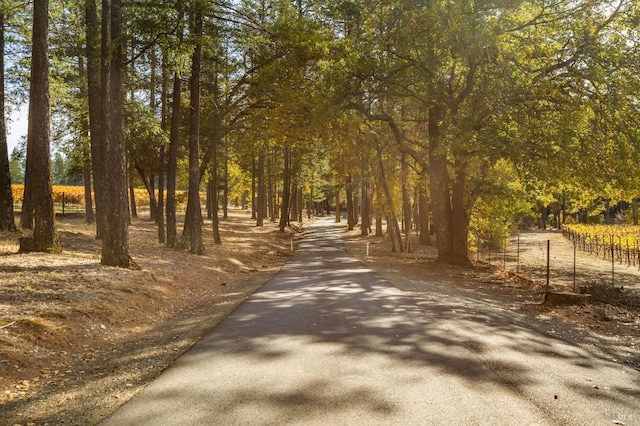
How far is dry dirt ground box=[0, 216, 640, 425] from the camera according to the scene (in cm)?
554

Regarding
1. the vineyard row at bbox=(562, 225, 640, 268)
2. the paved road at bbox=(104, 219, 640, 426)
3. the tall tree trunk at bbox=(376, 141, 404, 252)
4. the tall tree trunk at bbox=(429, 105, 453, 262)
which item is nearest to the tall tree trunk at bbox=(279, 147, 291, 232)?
the tall tree trunk at bbox=(376, 141, 404, 252)

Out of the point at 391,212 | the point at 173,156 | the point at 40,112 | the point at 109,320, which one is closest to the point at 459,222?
the point at 391,212

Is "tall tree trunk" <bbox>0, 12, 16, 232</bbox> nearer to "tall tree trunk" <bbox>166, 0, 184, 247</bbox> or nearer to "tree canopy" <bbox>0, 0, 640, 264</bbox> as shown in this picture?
"tree canopy" <bbox>0, 0, 640, 264</bbox>

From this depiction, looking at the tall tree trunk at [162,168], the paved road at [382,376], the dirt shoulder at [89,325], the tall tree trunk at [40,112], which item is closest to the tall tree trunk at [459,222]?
the dirt shoulder at [89,325]

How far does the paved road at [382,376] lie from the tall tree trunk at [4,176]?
42.2 feet

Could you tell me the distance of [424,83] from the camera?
65.0ft

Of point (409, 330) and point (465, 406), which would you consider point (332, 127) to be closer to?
point (409, 330)

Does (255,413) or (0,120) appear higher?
(0,120)

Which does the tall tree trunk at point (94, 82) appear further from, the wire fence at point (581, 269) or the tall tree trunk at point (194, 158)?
the wire fence at point (581, 269)

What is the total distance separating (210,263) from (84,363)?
1208 cm

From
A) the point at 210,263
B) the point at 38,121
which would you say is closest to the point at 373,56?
the point at 210,263

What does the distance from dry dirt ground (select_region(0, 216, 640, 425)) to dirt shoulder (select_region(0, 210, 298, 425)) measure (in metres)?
0.02

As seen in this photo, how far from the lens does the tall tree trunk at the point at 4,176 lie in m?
18.3

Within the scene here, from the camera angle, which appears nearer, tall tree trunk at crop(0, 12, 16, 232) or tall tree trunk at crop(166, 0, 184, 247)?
tall tree trunk at crop(0, 12, 16, 232)
